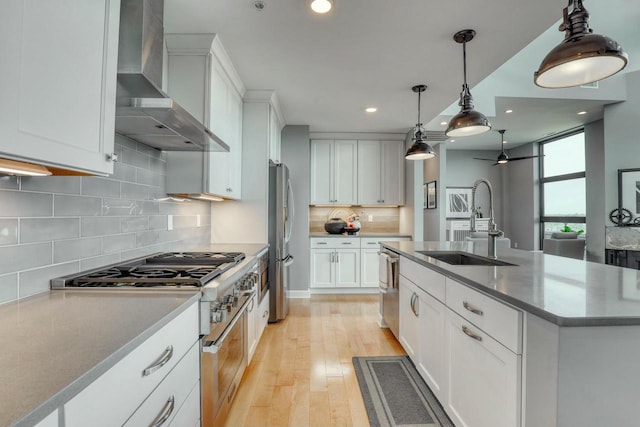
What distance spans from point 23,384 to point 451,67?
124 inches

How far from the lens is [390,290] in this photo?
2.96 m

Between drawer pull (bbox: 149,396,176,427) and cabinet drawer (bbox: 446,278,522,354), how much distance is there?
3.95 ft

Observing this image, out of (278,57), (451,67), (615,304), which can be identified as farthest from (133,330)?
(451,67)

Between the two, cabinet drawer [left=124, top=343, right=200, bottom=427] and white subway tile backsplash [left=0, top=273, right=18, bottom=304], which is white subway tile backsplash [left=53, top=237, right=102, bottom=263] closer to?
white subway tile backsplash [left=0, top=273, right=18, bottom=304]

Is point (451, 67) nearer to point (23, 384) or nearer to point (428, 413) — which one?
point (428, 413)

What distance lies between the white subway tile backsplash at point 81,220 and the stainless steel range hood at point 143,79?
0.33m

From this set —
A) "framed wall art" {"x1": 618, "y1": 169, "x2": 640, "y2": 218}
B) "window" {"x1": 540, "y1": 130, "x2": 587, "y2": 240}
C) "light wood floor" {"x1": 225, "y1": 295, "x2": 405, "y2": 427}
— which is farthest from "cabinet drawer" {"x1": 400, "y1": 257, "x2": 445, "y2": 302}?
"window" {"x1": 540, "y1": 130, "x2": 587, "y2": 240}

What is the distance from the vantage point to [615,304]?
1.04 meters

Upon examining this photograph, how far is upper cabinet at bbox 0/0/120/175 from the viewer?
795 millimetres

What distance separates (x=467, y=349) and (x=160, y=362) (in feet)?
4.26

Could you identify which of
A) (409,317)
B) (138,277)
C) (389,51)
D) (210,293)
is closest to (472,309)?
(409,317)

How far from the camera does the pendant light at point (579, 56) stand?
4.18 feet

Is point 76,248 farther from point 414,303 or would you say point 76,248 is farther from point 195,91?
point 414,303

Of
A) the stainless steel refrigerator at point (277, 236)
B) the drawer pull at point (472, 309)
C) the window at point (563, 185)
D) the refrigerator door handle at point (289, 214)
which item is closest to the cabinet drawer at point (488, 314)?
the drawer pull at point (472, 309)
